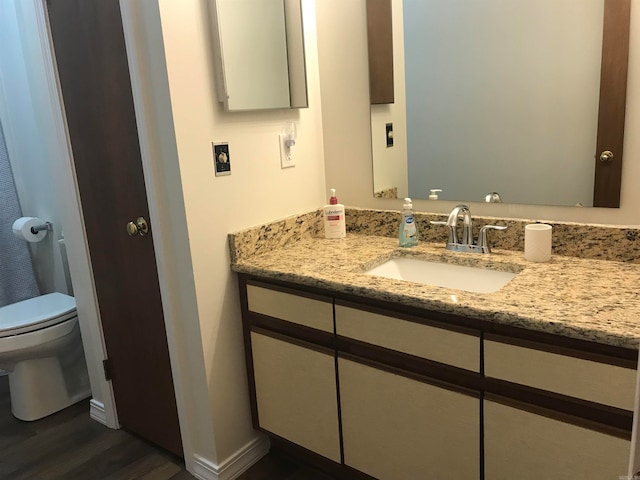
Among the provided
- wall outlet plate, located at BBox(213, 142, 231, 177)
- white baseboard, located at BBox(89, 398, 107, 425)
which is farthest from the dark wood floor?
wall outlet plate, located at BBox(213, 142, 231, 177)

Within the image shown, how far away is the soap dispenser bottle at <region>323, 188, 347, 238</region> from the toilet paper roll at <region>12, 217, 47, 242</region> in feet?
5.27

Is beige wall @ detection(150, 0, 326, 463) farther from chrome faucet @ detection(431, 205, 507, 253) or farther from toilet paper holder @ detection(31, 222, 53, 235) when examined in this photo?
toilet paper holder @ detection(31, 222, 53, 235)

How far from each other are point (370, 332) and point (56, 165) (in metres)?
1.43

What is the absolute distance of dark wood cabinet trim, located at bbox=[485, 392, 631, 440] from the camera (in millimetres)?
1147

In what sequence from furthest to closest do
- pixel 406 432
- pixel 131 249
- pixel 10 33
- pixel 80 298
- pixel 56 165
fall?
1. pixel 10 33
2. pixel 80 298
3. pixel 56 165
4. pixel 131 249
5. pixel 406 432

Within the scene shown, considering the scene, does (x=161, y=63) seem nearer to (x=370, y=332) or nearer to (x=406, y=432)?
(x=370, y=332)

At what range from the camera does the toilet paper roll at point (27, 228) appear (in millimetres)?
2680

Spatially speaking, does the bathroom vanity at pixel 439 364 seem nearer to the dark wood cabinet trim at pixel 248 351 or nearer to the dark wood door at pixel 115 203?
the dark wood cabinet trim at pixel 248 351

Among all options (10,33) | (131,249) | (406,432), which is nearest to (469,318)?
(406,432)

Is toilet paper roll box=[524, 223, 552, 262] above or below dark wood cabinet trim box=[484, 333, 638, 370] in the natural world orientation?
above

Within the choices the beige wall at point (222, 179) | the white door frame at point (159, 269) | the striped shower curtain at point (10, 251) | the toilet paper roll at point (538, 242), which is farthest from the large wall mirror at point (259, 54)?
the striped shower curtain at point (10, 251)

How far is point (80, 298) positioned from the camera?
2244 millimetres

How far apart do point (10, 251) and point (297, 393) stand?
188 cm

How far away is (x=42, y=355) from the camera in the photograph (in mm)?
2381
